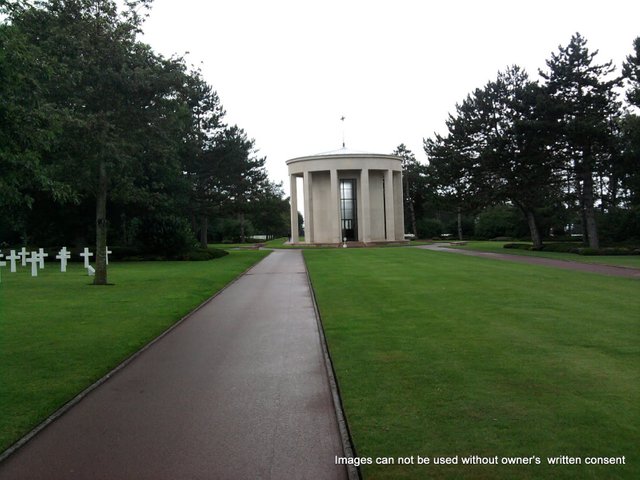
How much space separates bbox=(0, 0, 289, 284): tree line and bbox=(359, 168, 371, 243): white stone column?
15.9 meters

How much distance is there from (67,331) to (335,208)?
50347 millimetres

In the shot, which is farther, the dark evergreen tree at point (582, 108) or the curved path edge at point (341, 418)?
the dark evergreen tree at point (582, 108)

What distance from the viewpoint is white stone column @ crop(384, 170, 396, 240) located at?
61438mm

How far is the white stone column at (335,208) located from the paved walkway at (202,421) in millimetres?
50675

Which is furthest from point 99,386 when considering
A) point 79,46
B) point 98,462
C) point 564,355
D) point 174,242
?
point 174,242

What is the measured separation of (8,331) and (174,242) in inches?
1109

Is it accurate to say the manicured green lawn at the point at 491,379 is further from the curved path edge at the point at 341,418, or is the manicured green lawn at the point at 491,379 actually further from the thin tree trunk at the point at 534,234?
the thin tree trunk at the point at 534,234

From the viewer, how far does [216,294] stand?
55.9 ft

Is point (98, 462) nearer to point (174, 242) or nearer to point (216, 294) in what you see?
point (216, 294)

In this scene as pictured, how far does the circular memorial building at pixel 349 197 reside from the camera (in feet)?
197

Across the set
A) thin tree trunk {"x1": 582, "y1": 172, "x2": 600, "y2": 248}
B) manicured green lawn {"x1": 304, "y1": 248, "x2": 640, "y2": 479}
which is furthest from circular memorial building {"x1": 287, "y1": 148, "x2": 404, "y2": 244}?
manicured green lawn {"x1": 304, "y1": 248, "x2": 640, "y2": 479}

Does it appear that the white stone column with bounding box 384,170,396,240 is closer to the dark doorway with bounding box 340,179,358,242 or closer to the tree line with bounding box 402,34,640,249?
the dark doorway with bounding box 340,179,358,242

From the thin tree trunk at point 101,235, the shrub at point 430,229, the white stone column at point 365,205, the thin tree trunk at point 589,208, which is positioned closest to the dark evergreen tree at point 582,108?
the thin tree trunk at point 589,208

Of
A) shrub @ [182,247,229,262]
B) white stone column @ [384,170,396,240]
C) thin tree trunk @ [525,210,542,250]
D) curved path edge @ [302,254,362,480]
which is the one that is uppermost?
white stone column @ [384,170,396,240]
